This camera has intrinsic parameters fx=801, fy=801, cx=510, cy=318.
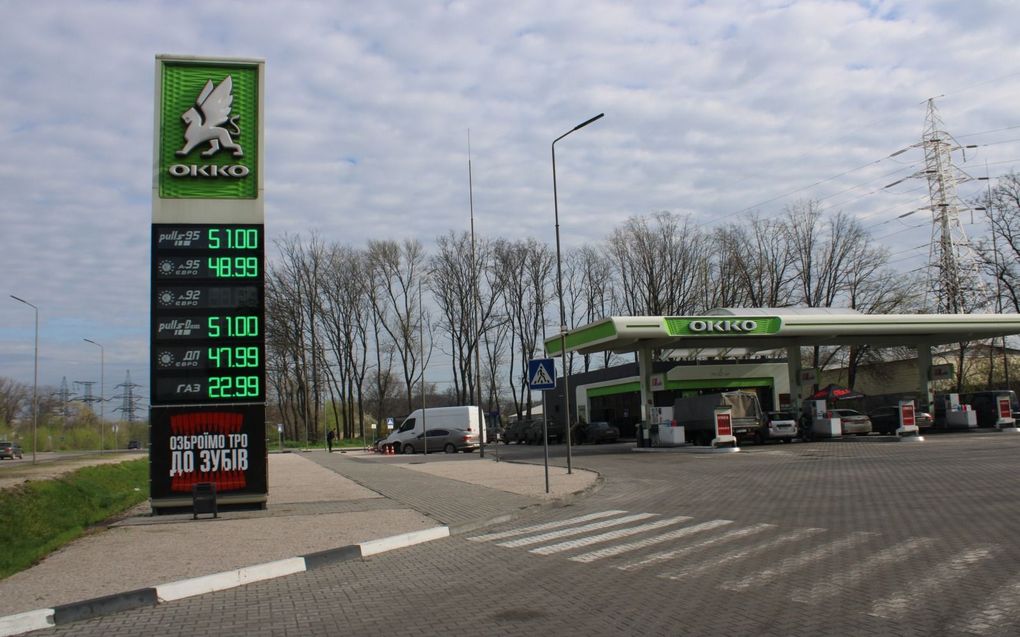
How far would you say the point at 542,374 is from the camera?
60.6 ft

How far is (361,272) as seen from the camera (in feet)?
234

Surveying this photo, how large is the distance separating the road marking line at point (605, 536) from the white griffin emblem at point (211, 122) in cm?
981

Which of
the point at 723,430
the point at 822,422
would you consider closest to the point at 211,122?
the point at 723,430

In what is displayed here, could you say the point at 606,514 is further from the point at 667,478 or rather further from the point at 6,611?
the point at 6,611

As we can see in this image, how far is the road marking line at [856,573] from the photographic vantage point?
7164 millimetres

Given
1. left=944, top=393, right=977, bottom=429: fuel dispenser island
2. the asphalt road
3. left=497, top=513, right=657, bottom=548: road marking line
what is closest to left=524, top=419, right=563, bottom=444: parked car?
left=944, top=393, right=977, bottom=429: fuel dispenser island

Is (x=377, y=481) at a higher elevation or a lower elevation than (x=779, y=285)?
lower

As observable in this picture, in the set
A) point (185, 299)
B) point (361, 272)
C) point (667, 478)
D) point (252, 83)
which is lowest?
point (667, 478)

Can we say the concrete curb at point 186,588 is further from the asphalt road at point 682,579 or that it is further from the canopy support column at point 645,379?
the canopy support column at point 645,379

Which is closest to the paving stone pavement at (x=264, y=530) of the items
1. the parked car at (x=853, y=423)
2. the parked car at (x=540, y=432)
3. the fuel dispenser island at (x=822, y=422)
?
the fuel dispenser island at (x=822, y=422)

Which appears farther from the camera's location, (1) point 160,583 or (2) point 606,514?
(2) point 606,514

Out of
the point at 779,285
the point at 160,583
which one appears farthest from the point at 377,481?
the point at 779,285

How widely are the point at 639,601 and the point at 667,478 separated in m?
14.2

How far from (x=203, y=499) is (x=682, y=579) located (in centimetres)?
927
